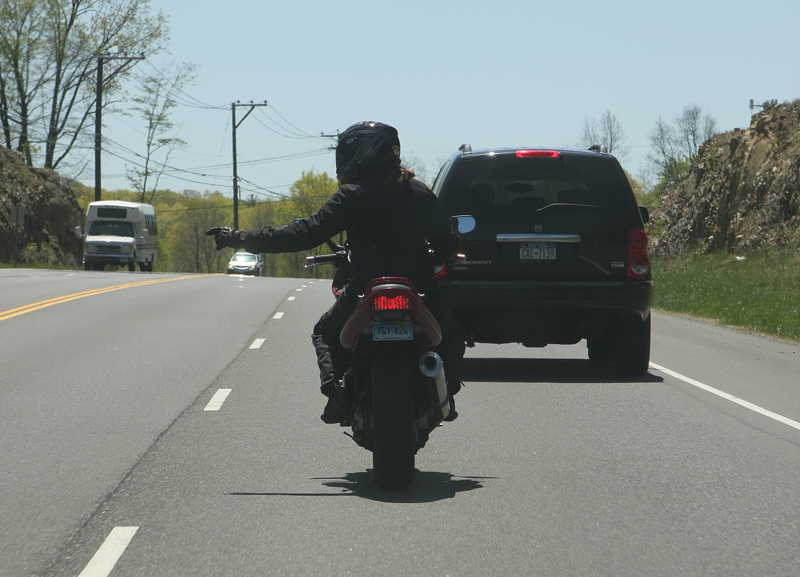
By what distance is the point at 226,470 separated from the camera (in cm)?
617

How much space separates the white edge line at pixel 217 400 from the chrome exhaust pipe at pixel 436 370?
3300 mm

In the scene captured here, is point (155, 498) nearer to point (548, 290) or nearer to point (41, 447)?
point (41, 447)

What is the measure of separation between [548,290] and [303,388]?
2.34 meters

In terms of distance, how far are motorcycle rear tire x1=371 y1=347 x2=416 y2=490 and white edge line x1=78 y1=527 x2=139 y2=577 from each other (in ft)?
4.26

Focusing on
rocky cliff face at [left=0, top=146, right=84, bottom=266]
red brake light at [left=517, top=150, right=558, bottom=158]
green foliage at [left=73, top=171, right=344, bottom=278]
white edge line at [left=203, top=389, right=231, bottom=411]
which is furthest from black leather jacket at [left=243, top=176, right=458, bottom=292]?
green foliage at [left=73, top=171, right=344, bottom=278]

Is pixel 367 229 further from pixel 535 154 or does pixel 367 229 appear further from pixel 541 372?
pixel 541 372

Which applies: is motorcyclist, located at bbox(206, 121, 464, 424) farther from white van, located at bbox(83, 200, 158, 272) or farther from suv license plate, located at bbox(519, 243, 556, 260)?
white van, located at bbox(83, 200, 158, 272)

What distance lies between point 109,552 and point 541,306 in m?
5.70

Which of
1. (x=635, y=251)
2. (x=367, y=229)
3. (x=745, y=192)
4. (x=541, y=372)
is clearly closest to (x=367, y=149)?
(x=367, y=229)

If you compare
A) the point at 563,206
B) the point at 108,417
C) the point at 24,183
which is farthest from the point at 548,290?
the point at 24,183

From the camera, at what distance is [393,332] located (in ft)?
17.6

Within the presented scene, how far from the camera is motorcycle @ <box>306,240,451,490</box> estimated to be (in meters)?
5.36

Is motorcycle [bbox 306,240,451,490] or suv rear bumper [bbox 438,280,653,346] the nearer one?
motorcycle [bbox 306,240,451,490]

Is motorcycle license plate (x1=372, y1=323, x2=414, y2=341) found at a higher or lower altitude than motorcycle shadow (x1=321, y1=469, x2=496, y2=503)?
higher
